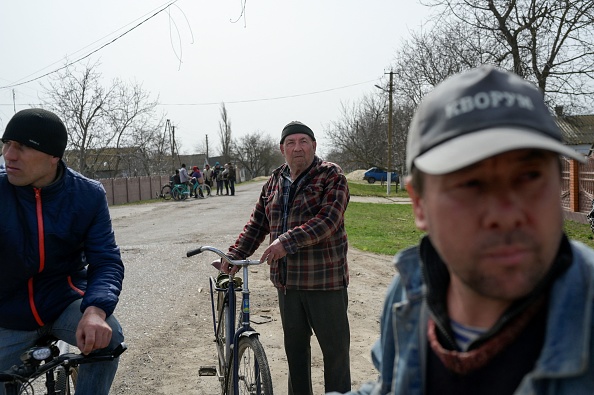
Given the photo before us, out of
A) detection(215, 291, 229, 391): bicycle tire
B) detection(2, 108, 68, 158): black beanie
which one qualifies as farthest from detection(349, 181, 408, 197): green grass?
detection(2, 108, 68, 158): black beanie

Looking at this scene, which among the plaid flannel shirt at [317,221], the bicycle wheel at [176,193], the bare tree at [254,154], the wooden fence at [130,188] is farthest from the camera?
the bare tree at [254,154]

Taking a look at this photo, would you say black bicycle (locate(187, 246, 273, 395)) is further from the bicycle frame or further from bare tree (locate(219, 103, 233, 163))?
bare tree (locate(219, 103, 233, 163))

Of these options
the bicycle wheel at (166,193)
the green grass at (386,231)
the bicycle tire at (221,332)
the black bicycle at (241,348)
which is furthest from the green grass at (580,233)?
the bicycle wheel at (166,193)

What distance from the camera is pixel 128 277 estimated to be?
1012 centimetres

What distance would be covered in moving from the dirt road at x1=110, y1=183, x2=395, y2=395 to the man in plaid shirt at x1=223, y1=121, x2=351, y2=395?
0.86 metres

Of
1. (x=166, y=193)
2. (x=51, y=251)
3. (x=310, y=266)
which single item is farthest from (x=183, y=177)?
(x=51, y=251)

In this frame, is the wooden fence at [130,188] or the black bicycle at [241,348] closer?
the black bicycle at [241,348]

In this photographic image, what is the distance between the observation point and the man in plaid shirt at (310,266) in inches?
166

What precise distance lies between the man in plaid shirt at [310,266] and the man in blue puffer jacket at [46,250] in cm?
137

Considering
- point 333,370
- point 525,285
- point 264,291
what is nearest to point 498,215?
point 525,285

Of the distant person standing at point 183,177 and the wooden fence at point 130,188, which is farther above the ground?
the distant person standing at point 183,177

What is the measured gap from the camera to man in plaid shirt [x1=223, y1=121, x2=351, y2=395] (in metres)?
4.22

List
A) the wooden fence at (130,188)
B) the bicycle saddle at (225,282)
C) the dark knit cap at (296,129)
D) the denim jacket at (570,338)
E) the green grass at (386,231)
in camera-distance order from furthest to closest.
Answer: the wooden fence at (130,188)
the green grass at (386,231)
the bicycle saddle at (225,282)
the dark knit cap at (296,129)
the denim jacket at (570,338)

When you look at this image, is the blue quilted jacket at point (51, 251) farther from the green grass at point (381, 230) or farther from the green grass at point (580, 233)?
the green grass at point (580, 233)
